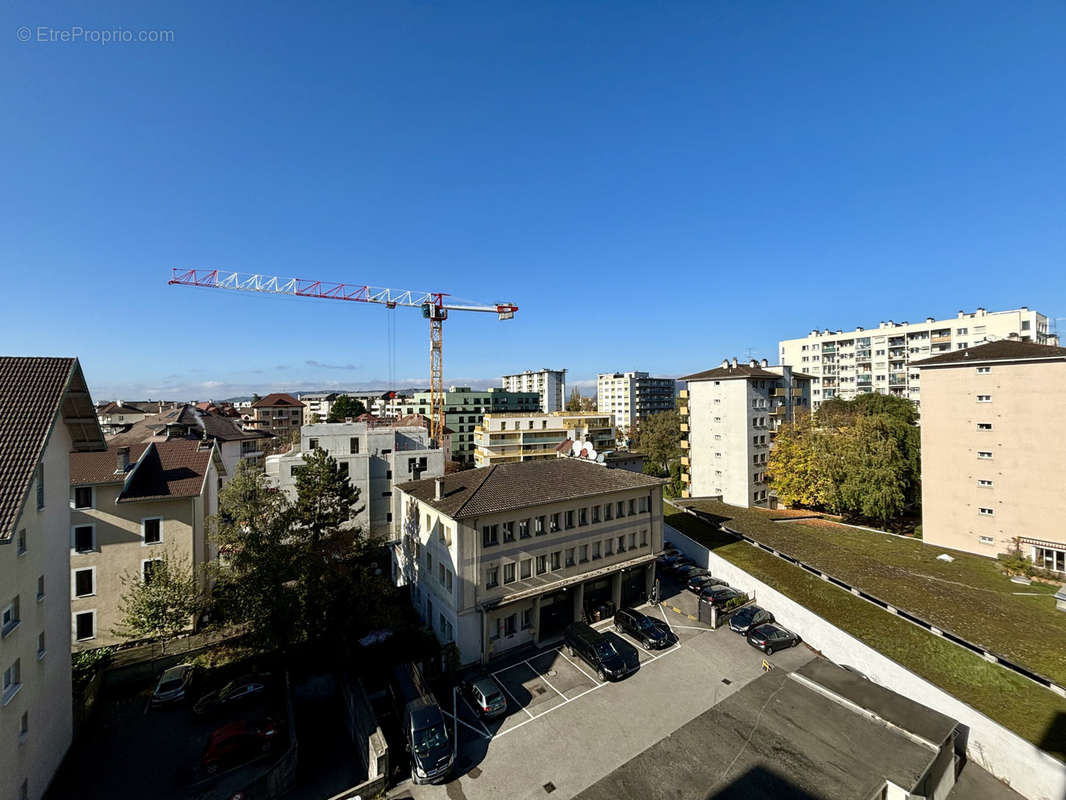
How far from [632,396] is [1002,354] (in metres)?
114

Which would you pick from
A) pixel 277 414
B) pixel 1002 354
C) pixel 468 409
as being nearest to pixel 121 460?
pixel 1002 354

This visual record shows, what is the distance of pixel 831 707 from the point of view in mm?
14859

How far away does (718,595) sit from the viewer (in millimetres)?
28719

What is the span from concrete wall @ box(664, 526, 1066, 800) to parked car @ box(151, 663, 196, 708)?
31201mm

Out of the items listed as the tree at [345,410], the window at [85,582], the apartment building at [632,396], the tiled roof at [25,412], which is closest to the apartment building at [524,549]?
the tiled roof at [25,412]

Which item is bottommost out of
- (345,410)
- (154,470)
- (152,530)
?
(152,530)

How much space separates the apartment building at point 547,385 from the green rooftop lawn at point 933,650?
123890 millimetres

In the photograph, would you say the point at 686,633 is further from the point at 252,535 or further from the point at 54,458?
the point at 54,458

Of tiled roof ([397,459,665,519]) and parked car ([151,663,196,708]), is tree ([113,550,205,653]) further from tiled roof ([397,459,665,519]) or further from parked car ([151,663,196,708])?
tiled roof ([397,459,665,519])

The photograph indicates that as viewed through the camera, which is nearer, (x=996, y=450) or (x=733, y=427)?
(x=996, y=450)

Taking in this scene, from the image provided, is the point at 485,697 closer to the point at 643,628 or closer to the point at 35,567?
the point at 643,628

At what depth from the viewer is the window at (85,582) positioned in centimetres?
2392

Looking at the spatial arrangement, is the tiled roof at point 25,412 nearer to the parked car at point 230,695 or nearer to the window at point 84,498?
the window at point 84,498

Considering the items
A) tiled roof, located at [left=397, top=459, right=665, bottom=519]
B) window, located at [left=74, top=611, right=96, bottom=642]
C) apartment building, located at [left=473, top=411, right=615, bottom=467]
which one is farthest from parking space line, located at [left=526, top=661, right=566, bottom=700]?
apartment building, located at [left=473, top=411, right=615, bottom=467]
